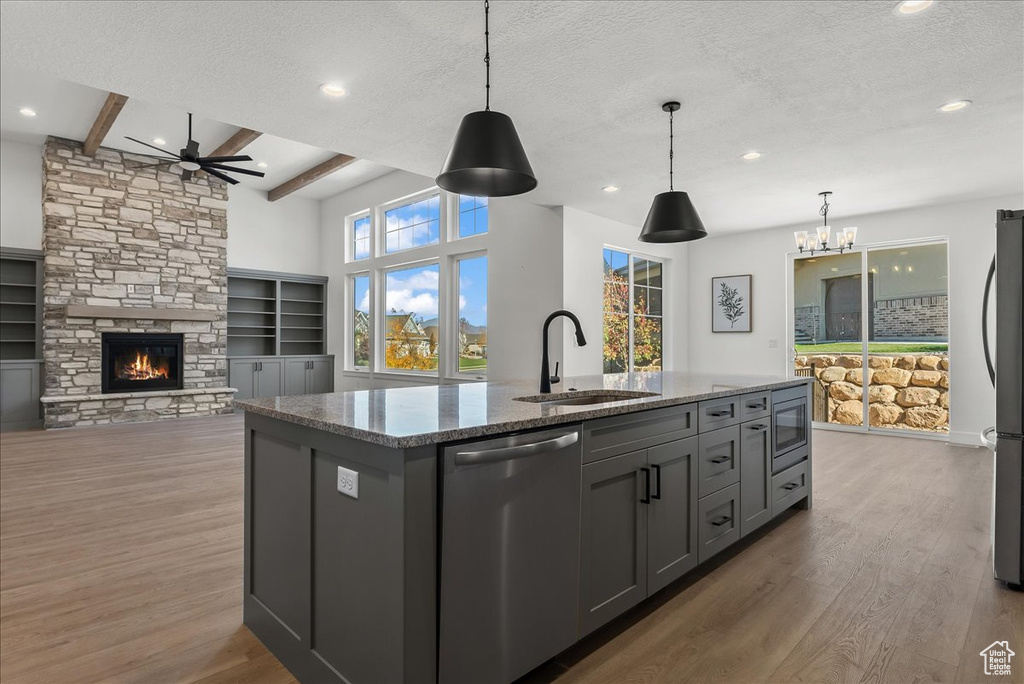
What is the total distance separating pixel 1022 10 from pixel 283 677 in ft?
13.3

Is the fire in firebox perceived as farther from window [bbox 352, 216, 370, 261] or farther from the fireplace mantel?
window [bbox 352, 216, 370, 261]

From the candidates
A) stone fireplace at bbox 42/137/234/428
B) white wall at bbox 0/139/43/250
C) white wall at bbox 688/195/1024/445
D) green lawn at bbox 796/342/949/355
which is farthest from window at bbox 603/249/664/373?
white wall at bbox 0/139/43/250

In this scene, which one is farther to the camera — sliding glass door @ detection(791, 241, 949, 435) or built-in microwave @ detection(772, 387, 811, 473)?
sliding glass door @ detection(791, 241, 949, 435)

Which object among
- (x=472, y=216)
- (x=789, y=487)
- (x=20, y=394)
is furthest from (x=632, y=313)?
(x=20, y=394)

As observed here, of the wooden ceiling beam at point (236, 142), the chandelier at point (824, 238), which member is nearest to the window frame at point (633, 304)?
the chandelier at point (824, 238)

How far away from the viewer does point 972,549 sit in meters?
A: 2.93

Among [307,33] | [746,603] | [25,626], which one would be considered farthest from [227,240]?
[746,603]

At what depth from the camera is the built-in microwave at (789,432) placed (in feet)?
10.6

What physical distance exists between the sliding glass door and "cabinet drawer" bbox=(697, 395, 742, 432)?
4.89 metres

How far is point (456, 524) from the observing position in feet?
5.04

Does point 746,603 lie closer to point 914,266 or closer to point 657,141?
point 657,141

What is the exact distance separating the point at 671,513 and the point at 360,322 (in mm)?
8239

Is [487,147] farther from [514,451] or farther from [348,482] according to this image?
[348,482]

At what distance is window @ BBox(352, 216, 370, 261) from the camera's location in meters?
9.49
